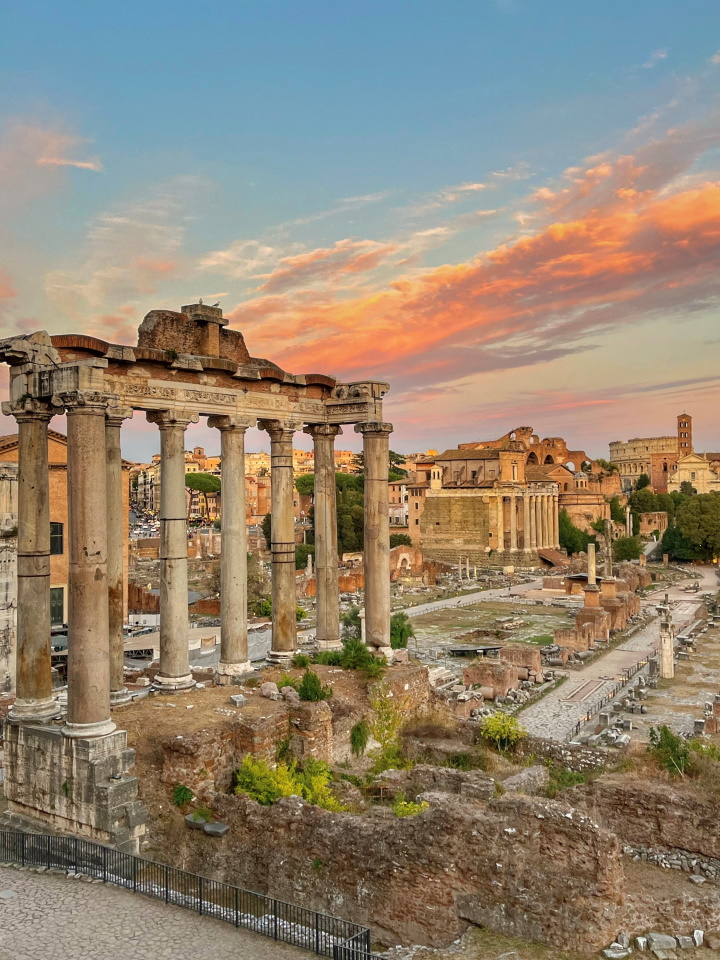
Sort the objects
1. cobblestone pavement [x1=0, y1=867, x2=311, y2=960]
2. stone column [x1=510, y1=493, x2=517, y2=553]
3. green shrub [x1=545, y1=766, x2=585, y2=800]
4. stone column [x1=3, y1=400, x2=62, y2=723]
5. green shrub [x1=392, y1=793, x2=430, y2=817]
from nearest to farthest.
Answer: cobblestone pavement [x1=0, y1=867, x2=311, y2=960] < green shrub [x1=392, y1=793, x2=430, y2=817] < stone column [x1=3, y1=400, x2=62, y2=723] < green shrub [x1=545, y1=766, x2=585, y2=800] < stone column [x1=510, y1=493, x2=517, y2=553]

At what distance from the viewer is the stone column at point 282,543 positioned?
18.3m

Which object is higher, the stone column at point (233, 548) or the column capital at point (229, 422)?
the column capital at point (229, 422)

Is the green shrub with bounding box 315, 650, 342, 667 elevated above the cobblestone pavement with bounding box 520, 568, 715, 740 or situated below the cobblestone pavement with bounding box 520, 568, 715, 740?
above

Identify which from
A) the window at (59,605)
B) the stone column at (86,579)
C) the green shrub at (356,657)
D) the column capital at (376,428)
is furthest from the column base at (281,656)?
the window at (59,605)

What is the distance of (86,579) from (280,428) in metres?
7.05

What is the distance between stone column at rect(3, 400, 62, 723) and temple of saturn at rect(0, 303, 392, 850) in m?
0.02

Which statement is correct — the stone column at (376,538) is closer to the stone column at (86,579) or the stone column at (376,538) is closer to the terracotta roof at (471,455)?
the stone column at (86,579)

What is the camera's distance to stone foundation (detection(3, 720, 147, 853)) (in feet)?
39.0

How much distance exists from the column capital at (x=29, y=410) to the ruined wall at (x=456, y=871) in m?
7.76

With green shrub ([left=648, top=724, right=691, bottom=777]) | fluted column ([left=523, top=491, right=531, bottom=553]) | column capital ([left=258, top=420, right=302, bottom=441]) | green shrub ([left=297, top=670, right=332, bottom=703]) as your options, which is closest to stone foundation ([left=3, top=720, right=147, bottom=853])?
green shrub ([left=297, top=670, right=332, bottom=703])

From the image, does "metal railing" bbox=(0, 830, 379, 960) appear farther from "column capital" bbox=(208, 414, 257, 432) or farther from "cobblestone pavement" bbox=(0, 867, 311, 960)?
"column capital" bbox=(208, 414, 257, 432)

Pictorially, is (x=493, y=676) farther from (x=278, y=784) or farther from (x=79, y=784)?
(x=79, y=784)

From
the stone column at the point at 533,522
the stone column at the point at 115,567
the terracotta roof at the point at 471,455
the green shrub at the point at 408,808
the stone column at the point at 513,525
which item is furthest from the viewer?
the terracotta roof at the point at 471,455

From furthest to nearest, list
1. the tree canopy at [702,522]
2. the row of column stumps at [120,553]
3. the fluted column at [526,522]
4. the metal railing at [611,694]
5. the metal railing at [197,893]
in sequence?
the fluted column at [526,522] < the tree canopy at [702,522] < the metal railing at [611,694] < the row of column stumps at [120,553] < the metal railing at [197,893]
